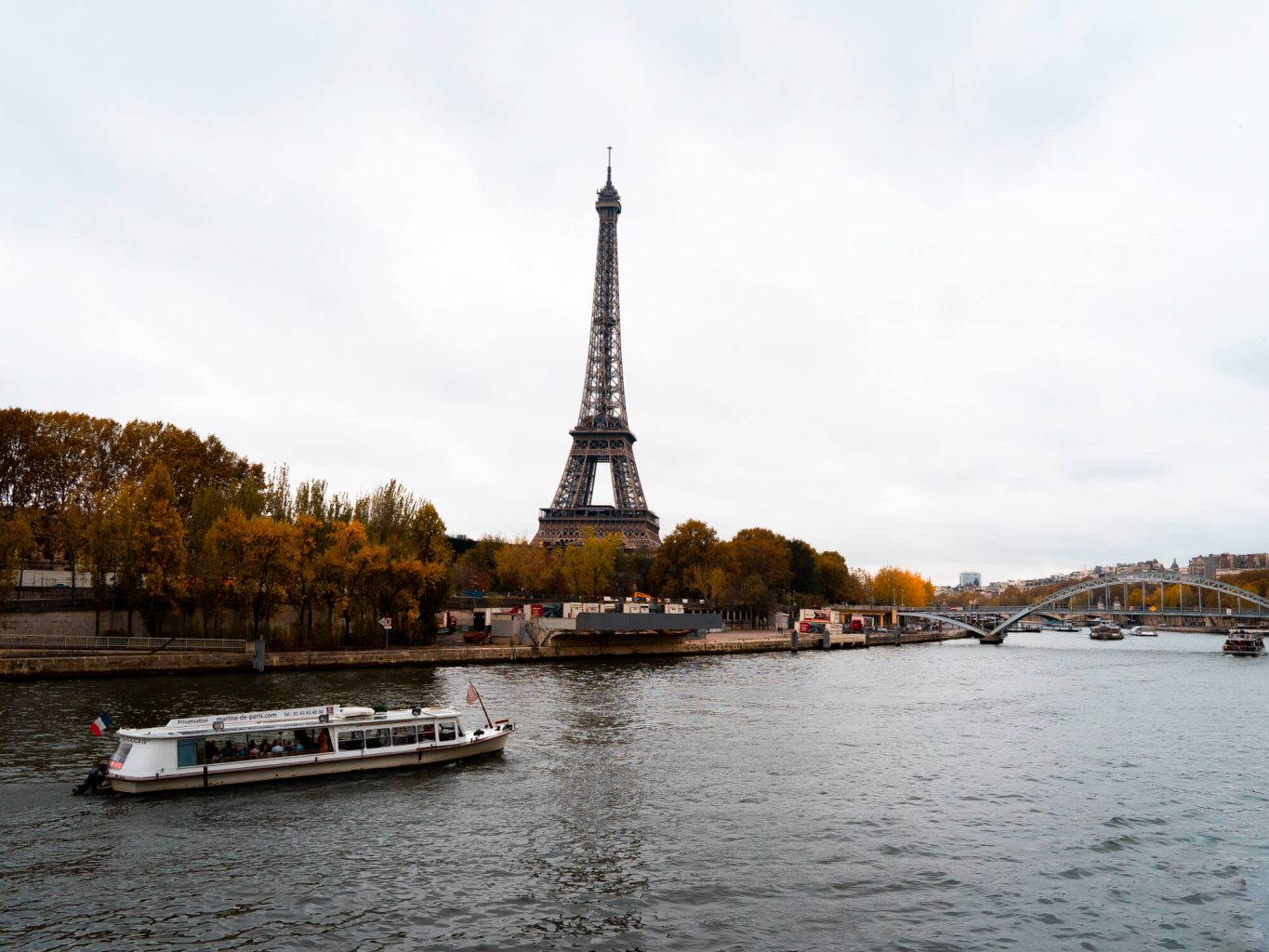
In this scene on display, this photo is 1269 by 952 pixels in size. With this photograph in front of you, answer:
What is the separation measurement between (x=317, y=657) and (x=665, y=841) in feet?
149

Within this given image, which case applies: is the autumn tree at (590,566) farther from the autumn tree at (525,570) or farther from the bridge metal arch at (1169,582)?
the bridge metal arch at (1169,582)

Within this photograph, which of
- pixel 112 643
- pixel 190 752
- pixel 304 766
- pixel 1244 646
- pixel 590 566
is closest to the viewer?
pixel 190 752

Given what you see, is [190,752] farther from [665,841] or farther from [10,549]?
[10,549]

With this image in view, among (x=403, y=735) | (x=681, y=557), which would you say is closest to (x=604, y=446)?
(x=681, y=557)

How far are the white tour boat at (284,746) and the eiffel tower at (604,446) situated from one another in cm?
10824

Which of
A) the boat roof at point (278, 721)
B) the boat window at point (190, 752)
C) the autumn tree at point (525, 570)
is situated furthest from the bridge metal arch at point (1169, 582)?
the boat window at point (190, 752)

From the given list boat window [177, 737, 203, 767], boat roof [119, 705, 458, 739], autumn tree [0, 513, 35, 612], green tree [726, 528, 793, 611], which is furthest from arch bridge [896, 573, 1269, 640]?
autumn tree [0, 513, 35, 612]

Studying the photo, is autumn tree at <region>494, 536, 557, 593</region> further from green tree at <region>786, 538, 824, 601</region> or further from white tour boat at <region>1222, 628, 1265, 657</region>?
white tour boat at <region>1222, 628, 1265, 657</region>

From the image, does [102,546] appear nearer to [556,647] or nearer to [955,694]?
[556,647]

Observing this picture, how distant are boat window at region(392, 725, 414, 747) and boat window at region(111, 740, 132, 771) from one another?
8.67 m

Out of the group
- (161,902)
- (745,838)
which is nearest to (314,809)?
(161,902)

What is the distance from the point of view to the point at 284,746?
31656 millimetres

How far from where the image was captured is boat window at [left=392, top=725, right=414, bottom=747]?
3391cm

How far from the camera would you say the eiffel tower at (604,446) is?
149250 millimetres
